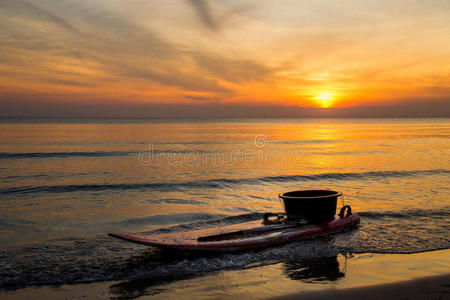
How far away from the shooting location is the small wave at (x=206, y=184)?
13409 millimetres

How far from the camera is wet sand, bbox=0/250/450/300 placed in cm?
451

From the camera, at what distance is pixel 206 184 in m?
14.8

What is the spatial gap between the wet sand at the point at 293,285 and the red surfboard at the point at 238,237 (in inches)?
27.3

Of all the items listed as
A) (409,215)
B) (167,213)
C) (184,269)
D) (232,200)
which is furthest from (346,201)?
(184,269)

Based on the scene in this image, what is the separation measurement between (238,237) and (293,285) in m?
1.97

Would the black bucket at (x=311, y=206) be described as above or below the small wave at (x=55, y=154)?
below

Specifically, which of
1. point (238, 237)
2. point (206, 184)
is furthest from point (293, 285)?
point (206, 184)

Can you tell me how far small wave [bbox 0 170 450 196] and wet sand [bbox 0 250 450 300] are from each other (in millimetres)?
8724

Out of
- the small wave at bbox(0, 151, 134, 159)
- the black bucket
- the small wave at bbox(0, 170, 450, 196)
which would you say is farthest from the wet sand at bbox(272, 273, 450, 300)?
the small wave at bbox(0, 151, 134, 159)

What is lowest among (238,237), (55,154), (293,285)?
(293,285)

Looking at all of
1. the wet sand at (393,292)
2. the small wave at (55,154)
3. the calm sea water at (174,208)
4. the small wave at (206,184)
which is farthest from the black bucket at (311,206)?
the small wave at (55,154)

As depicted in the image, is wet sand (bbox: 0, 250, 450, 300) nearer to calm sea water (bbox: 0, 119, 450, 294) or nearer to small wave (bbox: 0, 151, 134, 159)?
calm sea water (bbox: 0, 119, 450, 294)

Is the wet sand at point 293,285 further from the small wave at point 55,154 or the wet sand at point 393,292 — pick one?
the small wave at point 55,154

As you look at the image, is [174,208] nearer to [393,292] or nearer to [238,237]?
[238,237]
